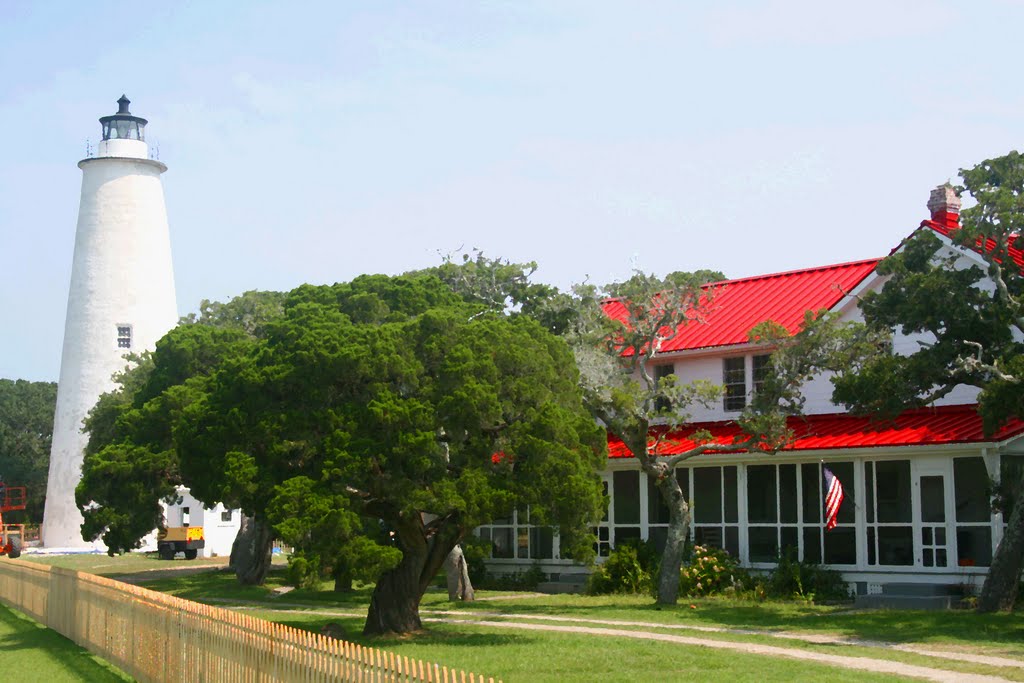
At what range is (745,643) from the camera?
20547mm

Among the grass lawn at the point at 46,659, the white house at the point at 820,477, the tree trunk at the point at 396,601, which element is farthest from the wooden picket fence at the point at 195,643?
the white house at the point at 820,477

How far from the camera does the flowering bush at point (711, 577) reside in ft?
95.0

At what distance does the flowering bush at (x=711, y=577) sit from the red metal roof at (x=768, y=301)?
19.4 feet

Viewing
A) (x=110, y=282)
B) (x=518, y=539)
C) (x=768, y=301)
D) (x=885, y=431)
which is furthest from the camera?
(x=110, y=282)

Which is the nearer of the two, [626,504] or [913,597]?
[913,597]

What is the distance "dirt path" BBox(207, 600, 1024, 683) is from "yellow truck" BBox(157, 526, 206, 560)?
86.2 ft

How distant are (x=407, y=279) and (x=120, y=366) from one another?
33499mm

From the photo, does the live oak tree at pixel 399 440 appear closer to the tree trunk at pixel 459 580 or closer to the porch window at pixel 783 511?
the tree trunk at pixel 459 580

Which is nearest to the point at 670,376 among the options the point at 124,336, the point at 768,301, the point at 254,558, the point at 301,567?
the point at 768,301

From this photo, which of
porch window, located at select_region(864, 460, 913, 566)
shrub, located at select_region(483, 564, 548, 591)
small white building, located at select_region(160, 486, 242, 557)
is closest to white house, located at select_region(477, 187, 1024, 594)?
porch window, located at select_region(864, 460, 913, 566)

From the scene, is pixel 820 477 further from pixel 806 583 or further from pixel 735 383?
pixel 735 383

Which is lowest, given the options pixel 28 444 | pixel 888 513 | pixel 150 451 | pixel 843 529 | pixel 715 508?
pixel 843 529

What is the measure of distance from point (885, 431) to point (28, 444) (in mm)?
65714

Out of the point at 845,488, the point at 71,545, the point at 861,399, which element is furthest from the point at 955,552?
the point at 71,545
